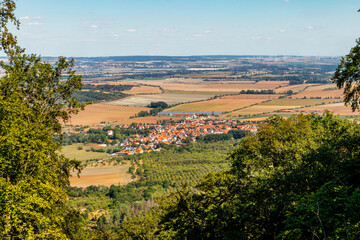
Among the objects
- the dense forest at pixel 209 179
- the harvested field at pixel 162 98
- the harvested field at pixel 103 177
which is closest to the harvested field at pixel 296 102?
the harvested field at pixel 162 98

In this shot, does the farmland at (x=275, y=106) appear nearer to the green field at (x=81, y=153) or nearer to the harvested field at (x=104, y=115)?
the harvested field at (x=104, y=115)

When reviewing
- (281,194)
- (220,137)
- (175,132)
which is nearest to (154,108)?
(175,132)

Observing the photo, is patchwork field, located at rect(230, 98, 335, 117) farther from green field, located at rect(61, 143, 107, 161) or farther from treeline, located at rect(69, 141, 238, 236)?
green field, located at rect(61, 143, 107, 161)

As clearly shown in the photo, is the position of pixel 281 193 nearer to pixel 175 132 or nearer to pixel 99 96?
pixel 175 132

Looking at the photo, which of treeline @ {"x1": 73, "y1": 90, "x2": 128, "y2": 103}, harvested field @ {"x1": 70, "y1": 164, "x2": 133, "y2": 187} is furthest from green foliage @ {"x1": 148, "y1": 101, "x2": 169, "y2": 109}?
harvested field @ {"x1": 70, "y1": 164, "x2": 133, "y2": 187}

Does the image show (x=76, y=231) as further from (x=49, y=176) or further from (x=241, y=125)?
(x=241, y=125)
